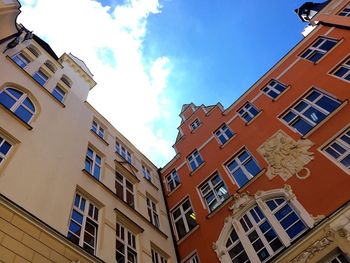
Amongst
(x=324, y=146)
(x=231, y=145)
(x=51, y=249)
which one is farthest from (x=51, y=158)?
(x=324, y=146)

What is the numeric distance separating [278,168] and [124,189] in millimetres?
7462

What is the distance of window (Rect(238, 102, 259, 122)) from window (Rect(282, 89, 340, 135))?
231cm

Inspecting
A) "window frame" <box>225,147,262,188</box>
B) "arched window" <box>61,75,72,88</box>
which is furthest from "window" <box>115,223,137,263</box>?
"arched window" <box>61,75,72,88</box>

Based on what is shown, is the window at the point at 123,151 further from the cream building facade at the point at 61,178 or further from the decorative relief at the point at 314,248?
the decorative relief at the point at 314,248

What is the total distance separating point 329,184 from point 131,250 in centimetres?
780

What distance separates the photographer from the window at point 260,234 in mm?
11500

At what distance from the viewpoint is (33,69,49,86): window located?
16.1 meters

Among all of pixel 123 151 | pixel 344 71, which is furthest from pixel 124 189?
pixel 344 71

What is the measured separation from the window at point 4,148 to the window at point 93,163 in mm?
4026

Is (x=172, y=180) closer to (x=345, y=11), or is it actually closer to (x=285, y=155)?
(x=285, y=155)

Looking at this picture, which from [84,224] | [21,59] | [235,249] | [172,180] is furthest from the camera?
[172,180]

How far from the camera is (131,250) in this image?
40.9 ft

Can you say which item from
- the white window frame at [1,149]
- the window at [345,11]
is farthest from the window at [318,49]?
the white window frame at [1,149]

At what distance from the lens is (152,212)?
1669 centimetres
